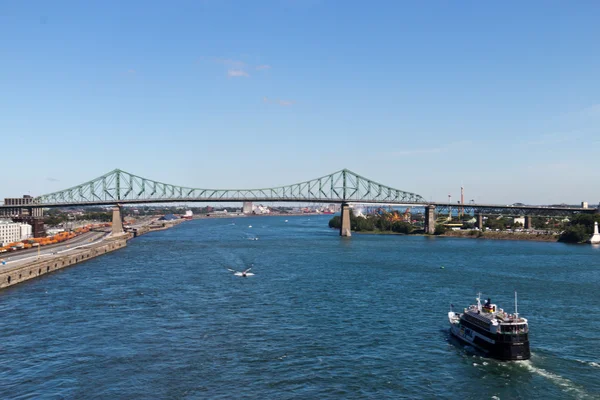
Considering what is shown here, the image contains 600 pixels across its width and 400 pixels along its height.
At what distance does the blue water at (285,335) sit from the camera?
27.3m

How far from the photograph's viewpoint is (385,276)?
212ft

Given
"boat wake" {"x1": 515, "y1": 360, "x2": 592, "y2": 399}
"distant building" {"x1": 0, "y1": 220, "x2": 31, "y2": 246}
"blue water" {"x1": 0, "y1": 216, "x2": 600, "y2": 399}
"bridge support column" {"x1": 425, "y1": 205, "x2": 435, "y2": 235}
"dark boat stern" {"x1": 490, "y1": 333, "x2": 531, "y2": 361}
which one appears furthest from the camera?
"bridge support column" {"x1": 425, "y1": 205, "x2": 435, "y2": 235}

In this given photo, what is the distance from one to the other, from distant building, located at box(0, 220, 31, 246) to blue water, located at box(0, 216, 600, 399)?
5065 cm

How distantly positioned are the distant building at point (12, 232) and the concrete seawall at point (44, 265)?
25.2 meters

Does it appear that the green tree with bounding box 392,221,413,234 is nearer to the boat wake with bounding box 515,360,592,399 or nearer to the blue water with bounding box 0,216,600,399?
the blue water with bounding box 0,216,600,399

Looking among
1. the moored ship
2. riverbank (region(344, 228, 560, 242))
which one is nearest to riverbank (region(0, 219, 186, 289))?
the moored ship

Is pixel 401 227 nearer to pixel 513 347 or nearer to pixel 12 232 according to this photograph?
pixel 12 232

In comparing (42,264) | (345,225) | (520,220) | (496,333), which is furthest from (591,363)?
(520,220)

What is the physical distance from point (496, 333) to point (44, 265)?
60415 millimetres

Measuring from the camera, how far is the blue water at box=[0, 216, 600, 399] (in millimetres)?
27266

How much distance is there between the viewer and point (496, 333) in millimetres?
31938

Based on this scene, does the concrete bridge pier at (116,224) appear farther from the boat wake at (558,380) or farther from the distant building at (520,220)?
the distant building at (520,220)

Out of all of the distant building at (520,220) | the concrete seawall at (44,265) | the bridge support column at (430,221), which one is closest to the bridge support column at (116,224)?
the concrete seawall at (44,265)

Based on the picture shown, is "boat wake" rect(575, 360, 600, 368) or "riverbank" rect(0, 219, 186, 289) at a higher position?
"riverbank" rect(0, 219, 186, 289)
